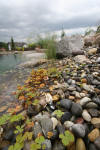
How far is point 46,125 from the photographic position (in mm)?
858

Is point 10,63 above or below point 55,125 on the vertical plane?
above

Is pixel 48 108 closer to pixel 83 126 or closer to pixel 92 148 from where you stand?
pixel 83 126

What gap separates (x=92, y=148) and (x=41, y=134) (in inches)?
16.4

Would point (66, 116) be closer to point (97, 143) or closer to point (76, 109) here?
point (76, 109)

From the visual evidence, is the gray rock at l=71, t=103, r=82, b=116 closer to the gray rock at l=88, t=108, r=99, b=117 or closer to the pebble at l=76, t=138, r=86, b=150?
the gray rock at l=88, t=108, r=99, b=117

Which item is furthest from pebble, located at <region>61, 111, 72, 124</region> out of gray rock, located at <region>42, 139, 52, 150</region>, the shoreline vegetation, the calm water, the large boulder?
the large boulder

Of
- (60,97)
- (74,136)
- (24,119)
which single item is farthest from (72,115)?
A: (24,119)

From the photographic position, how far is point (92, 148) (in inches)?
25.6

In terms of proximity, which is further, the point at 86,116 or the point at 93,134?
the point at 86,116

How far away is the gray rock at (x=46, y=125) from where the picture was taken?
2.65 ft

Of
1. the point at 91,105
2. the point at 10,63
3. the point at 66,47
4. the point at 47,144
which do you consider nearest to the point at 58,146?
the point at 47,144

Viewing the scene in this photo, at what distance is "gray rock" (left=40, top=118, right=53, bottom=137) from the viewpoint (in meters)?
0.81

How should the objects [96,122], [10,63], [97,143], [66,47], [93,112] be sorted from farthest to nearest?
1. [10,63]
2. [66,47]
3. [93,112]
4. [96,122]
5. [97,143]

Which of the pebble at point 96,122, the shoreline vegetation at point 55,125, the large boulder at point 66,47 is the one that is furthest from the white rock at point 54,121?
the large boulder at point 66,47
